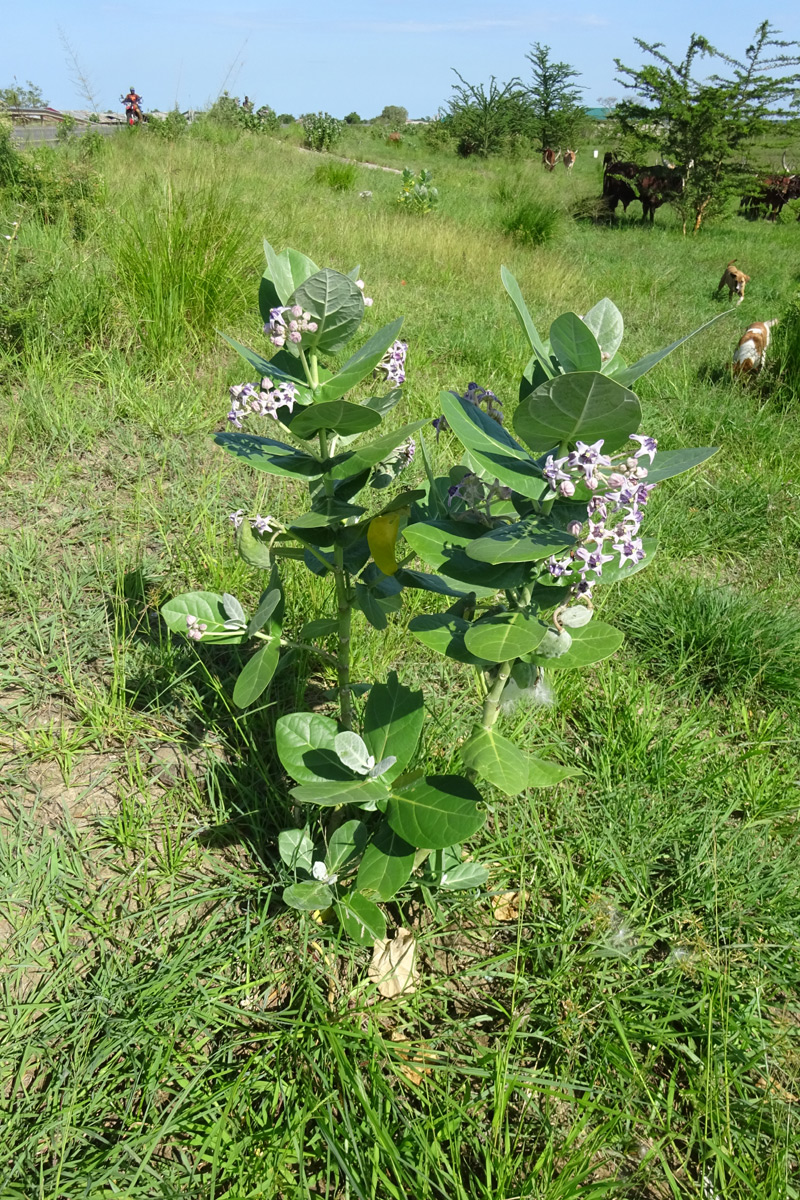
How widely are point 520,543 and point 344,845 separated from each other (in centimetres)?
78

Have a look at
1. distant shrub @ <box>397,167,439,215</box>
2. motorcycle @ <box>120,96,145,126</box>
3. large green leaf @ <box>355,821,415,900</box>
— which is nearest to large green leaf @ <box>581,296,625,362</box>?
large green leaf @ <box>355,821,415,900</box>

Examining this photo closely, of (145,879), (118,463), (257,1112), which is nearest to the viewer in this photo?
(257,1112)

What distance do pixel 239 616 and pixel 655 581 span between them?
176cm

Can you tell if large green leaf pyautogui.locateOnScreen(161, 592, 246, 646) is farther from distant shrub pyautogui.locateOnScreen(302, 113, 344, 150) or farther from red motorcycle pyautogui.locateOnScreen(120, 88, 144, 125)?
distant shrub pyautogui.locateOnScreen(302, 113, 344, 150)

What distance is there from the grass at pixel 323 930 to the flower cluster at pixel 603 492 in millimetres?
851

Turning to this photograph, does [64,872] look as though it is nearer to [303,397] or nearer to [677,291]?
[303,397]

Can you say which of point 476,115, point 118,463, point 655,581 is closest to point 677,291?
point 655,581

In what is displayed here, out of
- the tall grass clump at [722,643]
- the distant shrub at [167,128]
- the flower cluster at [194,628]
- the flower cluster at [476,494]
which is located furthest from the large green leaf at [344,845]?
the distant shrub at [167,128]

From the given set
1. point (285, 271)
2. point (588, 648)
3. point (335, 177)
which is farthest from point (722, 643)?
point (335, 177)

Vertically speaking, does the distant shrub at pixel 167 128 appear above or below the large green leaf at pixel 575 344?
above

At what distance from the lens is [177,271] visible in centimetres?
361

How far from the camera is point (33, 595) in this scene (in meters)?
2.17

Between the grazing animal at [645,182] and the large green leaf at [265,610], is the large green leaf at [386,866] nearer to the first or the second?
the large green leaf at [265,610]

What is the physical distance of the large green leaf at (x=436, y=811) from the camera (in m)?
1.13
